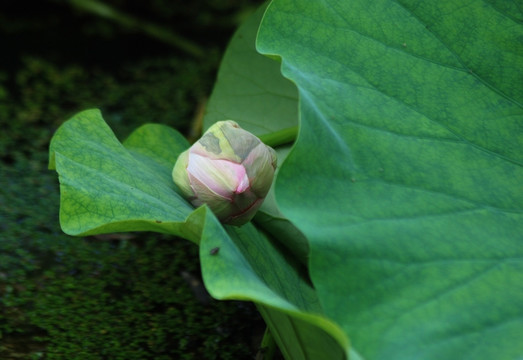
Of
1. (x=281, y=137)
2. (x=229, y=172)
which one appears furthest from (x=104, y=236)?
(x=229, y=172)

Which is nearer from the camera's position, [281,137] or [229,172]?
[229,172]

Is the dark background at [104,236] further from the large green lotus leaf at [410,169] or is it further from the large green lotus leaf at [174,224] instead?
the large green lotus leaf at [410,169]

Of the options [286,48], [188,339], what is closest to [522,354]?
[286,48]

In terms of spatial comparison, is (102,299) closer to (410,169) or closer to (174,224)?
(174,224)

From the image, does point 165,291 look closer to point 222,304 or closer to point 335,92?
point 222,304

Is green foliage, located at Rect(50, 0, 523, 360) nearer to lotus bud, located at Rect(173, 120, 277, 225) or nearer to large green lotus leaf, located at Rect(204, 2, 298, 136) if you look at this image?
lotus bud, located at Rect(173, 120, 277, 225)

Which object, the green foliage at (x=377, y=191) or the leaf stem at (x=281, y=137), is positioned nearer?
the green foliage at (x=377, y=191)

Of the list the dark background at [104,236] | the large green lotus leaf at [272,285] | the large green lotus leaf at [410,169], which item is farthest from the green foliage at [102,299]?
the large green lotus leaf at [410,169]
